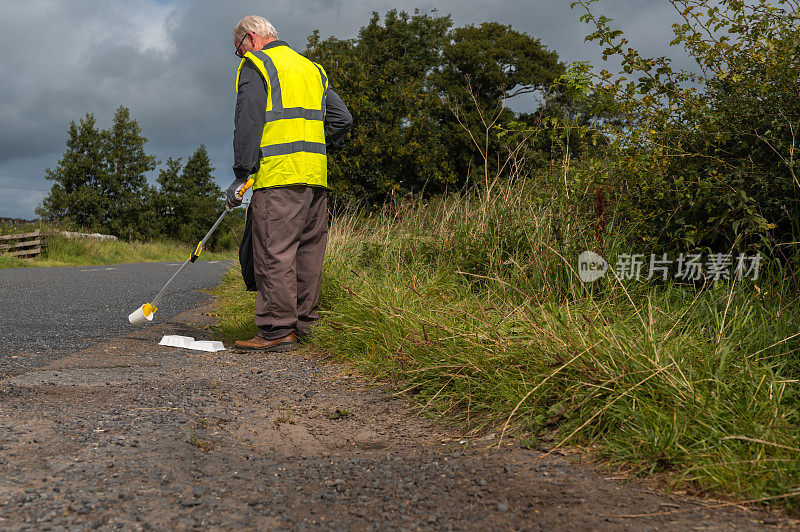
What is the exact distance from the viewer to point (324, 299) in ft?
16.2

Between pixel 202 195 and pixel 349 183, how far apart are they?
29667 millimetres

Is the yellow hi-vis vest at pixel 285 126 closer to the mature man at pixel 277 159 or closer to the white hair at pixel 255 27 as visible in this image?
the mature man at pixel 277 159

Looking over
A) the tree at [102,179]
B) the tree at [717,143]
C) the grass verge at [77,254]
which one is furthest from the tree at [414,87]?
the tree at [102,179]

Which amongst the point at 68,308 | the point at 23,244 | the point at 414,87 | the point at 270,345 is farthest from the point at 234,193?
the point at 414,87

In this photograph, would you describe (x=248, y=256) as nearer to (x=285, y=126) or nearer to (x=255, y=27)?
(x=285, y=126)

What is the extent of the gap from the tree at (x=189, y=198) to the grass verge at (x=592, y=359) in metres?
43.7

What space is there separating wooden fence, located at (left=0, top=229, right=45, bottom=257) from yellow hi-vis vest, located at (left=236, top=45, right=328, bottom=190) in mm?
16446

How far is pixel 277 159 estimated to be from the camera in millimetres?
4012

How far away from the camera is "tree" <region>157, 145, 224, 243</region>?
4584cm

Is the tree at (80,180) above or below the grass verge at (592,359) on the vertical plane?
above

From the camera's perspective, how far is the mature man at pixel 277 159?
3982 mm

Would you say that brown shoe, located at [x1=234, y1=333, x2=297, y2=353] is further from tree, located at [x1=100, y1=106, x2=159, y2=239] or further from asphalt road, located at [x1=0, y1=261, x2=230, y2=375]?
tree, located at [x1=100, y1=106, x2=159, y2=239]

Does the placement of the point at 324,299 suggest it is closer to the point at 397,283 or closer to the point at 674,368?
the point at 397,283

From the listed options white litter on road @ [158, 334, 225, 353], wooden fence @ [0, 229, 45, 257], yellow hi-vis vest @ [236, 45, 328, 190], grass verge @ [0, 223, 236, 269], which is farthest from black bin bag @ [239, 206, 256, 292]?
wooden fence @ [0, 229, 45, 257]
